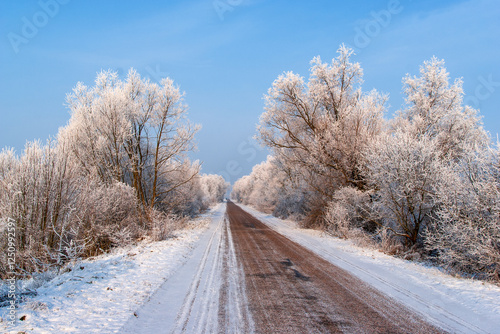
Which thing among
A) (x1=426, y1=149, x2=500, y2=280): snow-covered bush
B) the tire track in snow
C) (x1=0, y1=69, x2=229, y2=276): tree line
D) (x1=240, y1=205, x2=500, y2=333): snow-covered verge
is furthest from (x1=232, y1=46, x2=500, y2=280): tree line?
(x1=0, y1=69, x2=229, y2=276): tree line

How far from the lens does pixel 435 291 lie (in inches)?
235

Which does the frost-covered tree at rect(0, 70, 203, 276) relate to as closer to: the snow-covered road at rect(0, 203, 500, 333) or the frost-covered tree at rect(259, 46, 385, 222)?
the snow-covered road at rect(0, 203, 500, 333)

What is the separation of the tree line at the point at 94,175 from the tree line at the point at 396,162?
7.14 meters

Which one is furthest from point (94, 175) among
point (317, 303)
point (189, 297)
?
point (317, 303)

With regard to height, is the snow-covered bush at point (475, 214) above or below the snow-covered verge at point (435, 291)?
above

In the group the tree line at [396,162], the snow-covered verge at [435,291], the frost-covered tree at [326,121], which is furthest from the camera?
the frost-covered tree at [326,121]

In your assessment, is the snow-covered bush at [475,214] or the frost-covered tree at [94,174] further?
the frost-covered tree at [94,174]

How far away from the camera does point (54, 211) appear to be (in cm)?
848

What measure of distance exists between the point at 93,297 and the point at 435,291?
712cm

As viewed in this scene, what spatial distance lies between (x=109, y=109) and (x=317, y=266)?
1330 cm

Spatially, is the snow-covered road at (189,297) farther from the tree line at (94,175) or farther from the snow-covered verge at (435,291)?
the tree line at (94,175)

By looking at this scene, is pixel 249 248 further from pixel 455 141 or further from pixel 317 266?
pixel 455 141

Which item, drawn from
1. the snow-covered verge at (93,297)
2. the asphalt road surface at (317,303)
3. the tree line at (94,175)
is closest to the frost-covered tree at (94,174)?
the tree line at (94,175)

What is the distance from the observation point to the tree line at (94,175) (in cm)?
771
